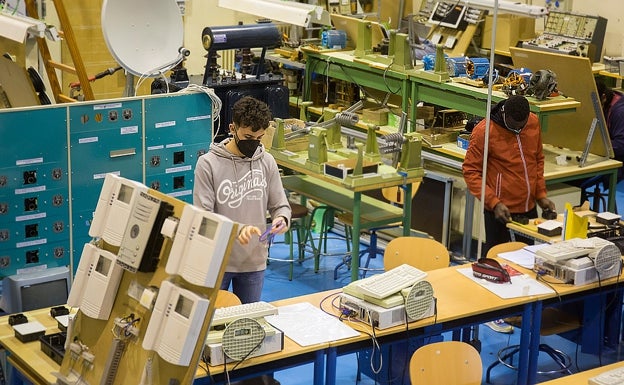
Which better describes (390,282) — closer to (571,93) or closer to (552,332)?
(552,332)

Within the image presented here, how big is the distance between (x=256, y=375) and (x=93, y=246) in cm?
100

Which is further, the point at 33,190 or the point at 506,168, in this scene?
the point at 506,168

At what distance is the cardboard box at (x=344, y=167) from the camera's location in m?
7.52

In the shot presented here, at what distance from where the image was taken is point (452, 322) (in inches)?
217

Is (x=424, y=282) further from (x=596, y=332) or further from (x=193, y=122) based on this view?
(x=193, y=122)

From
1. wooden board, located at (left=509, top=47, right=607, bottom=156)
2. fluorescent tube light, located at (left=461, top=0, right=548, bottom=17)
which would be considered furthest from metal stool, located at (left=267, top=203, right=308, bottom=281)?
wooden board, located at (left=509, top=47, right=607, bottom=156)

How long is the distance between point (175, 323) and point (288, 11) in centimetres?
487

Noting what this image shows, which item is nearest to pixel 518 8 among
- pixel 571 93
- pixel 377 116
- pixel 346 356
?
pixel 571 93

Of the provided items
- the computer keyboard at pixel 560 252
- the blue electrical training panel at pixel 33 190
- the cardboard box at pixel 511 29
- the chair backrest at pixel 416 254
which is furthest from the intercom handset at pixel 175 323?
the cardboard box at pixel 511 29

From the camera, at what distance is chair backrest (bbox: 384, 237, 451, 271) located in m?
6.32

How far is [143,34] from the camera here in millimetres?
7027

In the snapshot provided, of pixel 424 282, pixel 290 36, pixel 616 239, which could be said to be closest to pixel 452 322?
pixel 424 282

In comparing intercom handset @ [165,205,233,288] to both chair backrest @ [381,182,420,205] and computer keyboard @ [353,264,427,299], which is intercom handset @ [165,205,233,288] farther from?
chair backrest @ [381,182,420,205]

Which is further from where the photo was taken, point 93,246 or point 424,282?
point 424,282
